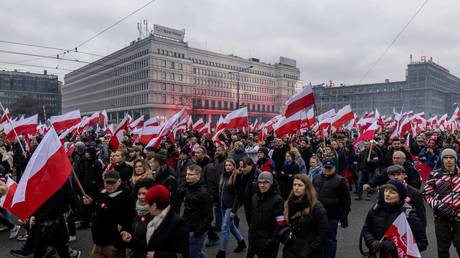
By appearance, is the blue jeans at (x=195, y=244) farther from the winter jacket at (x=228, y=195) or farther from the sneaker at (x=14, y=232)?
the sneaker at (x=14, y=232)

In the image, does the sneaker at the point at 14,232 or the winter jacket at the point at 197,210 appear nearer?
the winter jacket at the point at 197,210

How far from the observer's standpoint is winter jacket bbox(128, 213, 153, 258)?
13.0ft

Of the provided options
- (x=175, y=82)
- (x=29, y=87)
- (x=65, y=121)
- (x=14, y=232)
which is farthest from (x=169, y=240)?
(x=29, y=87)

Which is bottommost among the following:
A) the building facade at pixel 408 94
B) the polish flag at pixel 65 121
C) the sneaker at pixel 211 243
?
the sneaker at pixel 211 243

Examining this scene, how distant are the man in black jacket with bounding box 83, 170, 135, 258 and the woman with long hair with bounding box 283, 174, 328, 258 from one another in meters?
1.82

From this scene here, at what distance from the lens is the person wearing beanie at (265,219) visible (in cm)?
460

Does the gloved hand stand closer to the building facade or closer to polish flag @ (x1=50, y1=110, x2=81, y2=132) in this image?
polish flag @ (x1=50, y1=110, x2=81, y2=132)

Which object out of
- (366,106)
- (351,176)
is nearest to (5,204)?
(351,176)

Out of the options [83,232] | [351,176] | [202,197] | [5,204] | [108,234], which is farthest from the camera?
[351,176]

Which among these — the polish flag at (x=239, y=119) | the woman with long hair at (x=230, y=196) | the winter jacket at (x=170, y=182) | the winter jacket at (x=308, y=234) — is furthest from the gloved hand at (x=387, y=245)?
the polish flag at (x=239, y=119)

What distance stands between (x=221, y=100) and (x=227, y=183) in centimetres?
9030

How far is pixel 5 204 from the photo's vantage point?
6.56m

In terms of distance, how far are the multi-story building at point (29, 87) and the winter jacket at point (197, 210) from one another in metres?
147

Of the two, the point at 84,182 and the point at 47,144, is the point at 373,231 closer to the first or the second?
the point at 47,144
